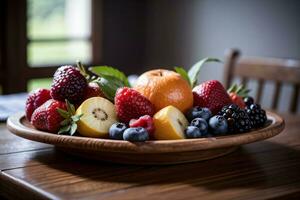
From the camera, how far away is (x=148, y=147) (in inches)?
42.9

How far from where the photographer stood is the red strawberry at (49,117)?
1.20 meters

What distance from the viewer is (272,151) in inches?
52.3

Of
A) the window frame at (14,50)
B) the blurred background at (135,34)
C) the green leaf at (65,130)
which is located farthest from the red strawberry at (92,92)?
the window frame at (14,50)

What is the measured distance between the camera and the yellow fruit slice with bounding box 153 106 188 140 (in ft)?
3.77

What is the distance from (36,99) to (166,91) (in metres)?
0.31

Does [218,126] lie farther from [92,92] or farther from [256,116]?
[92,92]

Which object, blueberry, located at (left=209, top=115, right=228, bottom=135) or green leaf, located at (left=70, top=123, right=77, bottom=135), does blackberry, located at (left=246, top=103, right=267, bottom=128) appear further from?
green leaf, located at (left=70, top=123, right=77, bottom=135)

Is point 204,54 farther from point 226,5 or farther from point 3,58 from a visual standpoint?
point 3,58

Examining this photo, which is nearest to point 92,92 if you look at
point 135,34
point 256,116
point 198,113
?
→ point 198,113

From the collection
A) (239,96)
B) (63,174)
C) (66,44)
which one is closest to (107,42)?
(66,44)

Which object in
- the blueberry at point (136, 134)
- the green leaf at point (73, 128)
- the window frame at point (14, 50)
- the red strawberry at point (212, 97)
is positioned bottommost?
the window frame at point (14, 50)

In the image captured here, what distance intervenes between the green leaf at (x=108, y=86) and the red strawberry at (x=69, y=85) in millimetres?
39

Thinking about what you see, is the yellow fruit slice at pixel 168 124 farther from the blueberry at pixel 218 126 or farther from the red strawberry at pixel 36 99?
the red strawberry at pixel 36 99

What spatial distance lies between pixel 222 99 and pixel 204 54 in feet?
8.42
